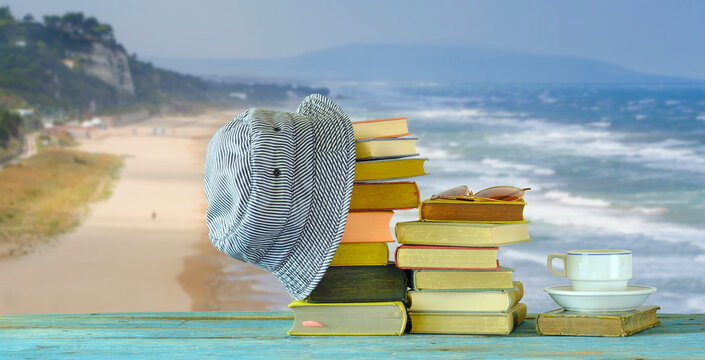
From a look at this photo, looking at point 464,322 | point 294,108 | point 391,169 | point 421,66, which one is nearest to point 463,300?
point 464,322

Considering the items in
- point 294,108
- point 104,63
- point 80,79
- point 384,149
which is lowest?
point 384,149

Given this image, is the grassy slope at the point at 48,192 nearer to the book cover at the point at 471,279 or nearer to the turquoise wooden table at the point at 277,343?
the turquoise wooden table at the point at 277,343

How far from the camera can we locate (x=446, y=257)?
1.42 m

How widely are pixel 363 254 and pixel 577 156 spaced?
5.85m

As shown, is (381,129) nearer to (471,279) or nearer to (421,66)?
(471,279)

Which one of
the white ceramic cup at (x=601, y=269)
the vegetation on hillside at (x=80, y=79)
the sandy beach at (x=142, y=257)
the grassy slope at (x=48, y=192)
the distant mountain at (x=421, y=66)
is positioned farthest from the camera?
the distant mountain at (x=421, y=66)

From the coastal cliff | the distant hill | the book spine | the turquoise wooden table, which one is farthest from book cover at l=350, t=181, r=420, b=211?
the coastal cliff

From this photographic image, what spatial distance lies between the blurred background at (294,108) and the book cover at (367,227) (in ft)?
12.1

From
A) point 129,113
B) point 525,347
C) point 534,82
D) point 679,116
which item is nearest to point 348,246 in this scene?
point 525,347

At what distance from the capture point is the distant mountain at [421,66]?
674 cm

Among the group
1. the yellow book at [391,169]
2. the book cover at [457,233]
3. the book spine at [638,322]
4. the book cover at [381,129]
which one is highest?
the book cover at [381,129]

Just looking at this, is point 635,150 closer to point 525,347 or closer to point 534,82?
point 534,82

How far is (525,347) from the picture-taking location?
1302 millimetres

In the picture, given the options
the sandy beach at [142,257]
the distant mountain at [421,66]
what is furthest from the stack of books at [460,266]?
the distant mountain at [421,66]
